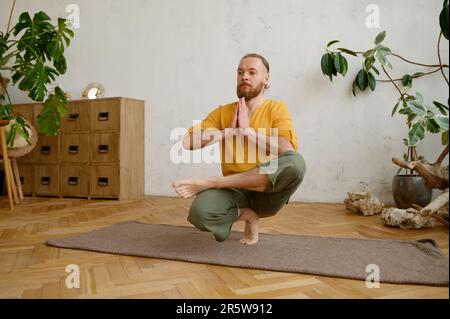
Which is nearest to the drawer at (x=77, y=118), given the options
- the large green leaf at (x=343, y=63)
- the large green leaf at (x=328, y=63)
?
the large green leaf at (x=328, y=63)

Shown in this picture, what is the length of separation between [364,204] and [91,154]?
2667mm

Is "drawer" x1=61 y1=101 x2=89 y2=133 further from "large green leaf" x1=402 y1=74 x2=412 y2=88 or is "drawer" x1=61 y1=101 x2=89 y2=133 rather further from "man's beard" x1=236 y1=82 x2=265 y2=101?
"large green leaf" x1=402 y1=74 x2=412 y2=88

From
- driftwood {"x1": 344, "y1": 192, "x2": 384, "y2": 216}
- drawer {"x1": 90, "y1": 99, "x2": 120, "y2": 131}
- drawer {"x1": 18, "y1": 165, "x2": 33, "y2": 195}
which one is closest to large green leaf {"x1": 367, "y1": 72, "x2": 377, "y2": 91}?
driftwood {"x1": 344, "y1": 192, "x2": 384, "y2": 216}

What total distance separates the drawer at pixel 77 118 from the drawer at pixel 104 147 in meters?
0.16

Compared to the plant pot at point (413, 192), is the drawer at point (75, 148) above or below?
above

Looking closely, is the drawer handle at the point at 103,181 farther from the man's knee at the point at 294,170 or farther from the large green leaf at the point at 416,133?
the large green leaf at the point at 416,133

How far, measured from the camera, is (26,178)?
418 cm

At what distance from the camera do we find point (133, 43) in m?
4.20

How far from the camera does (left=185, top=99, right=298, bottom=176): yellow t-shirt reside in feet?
5.66

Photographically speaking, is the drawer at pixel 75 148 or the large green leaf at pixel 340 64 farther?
the drawer at pixel 75 148

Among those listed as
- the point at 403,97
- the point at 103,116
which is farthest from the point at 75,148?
the point at 403,97

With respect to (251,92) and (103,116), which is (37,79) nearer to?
(103,116)

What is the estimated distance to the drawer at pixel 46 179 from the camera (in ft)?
13.3
